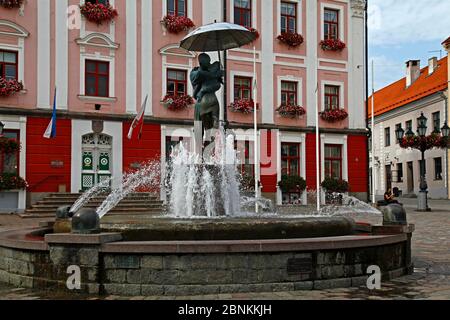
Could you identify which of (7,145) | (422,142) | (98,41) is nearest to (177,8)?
(98,41)

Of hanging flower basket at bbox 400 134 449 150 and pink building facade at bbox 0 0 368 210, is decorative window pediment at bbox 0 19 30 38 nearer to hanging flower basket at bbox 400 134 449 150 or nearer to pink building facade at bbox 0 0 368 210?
pink building facade at bbox 0 0 368 210

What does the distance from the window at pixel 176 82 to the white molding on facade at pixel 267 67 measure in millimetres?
4130

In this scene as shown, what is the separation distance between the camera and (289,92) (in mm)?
29297

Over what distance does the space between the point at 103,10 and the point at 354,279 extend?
2042 cm

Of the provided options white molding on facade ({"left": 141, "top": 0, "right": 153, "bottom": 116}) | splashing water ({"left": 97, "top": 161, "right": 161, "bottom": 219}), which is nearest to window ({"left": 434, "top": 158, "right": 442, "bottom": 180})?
splashing water ({"left": 97, "top": 161, "right": 161, "bottom": 219})

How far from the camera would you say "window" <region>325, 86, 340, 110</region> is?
Answer: 30.0m

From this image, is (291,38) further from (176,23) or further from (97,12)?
(97,12)

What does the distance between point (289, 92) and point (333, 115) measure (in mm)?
2674

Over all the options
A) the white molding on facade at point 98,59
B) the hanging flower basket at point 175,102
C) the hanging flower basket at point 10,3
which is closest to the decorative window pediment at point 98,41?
the white molding on facade at point 98,59

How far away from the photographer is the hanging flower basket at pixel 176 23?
26188 millimetres

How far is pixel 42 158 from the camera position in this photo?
23406 mm

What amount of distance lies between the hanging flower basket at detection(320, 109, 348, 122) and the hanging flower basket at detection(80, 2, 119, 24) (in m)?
12.1

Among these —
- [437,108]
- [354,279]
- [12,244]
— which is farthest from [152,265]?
[437,108]

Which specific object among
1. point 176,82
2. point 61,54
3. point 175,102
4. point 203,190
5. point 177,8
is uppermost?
point 177,8
